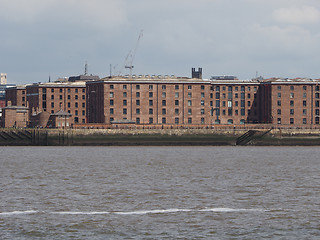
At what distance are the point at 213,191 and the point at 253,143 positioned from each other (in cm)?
10795

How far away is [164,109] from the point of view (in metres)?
192

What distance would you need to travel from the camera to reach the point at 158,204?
47.2 metres

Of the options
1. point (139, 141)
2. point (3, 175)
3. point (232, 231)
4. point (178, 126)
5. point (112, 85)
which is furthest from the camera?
point (112, 85)

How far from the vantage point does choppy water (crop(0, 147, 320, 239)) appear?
37.4m

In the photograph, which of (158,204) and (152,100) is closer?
A: (158,204)

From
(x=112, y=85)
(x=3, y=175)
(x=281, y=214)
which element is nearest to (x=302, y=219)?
(x=281, y=214)

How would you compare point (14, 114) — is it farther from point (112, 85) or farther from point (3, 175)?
point (3, 175)

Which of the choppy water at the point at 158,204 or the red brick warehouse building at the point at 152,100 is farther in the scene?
the red brick warehouse building at the point at 152,100

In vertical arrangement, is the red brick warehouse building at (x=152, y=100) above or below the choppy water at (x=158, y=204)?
above

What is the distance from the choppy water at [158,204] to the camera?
37375 mm

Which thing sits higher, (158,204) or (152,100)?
(152,100)

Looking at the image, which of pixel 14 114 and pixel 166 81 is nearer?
pixel 14 114

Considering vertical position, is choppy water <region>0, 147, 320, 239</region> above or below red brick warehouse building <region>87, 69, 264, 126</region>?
below

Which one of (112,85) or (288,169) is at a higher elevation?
(112,85)
